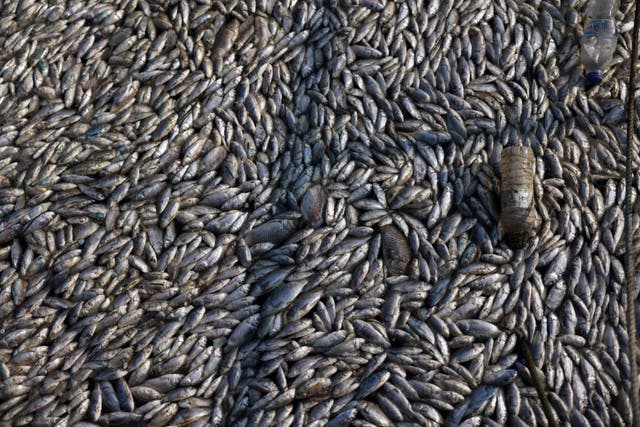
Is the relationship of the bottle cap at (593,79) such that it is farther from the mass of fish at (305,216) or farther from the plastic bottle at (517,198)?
the plastic bottle at (517,198)

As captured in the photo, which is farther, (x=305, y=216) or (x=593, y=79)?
(x=593, y=79)

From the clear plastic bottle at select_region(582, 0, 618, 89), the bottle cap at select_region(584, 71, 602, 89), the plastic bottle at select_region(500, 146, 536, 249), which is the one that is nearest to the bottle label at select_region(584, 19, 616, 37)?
the clear plastic bottle at select_region(582, 0, 618, 89)

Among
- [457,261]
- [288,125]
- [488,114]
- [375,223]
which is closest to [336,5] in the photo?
[288,125]

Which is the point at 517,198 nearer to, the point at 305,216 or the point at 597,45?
the point at 305,216

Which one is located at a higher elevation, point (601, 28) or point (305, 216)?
point (601, 28)

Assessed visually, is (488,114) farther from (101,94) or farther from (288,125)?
(101,94)

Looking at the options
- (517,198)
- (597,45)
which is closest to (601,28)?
(597,45)

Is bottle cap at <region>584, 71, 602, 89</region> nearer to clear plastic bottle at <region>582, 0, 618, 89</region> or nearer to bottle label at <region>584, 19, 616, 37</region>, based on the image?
clear plastic bottle at <region>582, 0, 618, 89</region>

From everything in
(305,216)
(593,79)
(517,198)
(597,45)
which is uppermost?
(597,45)
